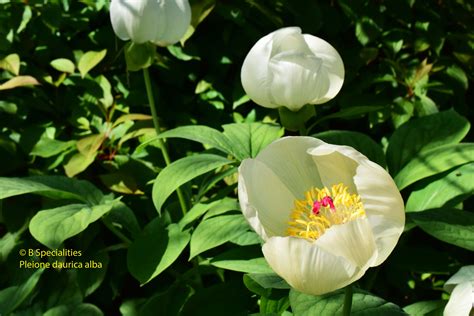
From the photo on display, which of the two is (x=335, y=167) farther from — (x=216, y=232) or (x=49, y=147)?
(x=49, y=147)

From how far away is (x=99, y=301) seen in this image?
69.3 inches

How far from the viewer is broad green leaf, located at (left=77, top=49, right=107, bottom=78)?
186 cm

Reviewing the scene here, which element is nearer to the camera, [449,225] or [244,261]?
[449,225]

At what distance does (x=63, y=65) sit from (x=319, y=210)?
1104mm

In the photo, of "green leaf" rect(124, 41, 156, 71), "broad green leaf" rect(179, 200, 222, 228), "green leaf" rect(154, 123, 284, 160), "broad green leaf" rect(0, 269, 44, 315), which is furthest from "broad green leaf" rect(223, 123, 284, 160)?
"broad green leaf" rect(0, 269, 44, 315)

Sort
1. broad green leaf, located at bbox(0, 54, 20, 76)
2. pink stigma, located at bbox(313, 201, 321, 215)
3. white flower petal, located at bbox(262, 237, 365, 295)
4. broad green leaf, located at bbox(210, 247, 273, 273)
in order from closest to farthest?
white flower petal, located at bbox(262, 237, 365, 295) → pink stigma, located at bbox(313, 201, 321, 215) → broad green leaf, located at bbox(210, 247, 273, 273) → broad green leaf, located at bbox(0, 54, 20, 76)

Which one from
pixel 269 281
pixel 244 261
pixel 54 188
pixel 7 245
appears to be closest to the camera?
pixel 269 281

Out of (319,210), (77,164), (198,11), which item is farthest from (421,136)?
(77,164)

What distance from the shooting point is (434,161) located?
4.37 ft

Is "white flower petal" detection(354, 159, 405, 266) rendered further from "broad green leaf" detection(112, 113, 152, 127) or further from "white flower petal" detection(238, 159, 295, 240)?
"broad green leaf" detection(112, 113, 152, 127)

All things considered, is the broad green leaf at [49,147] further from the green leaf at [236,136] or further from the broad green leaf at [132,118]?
the green leaf at [236,136]

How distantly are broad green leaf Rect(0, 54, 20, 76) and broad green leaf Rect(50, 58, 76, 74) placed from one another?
0.10 metres

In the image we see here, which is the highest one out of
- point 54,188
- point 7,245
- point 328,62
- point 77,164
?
point 328,62

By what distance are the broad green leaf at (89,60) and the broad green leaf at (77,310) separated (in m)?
0.67
